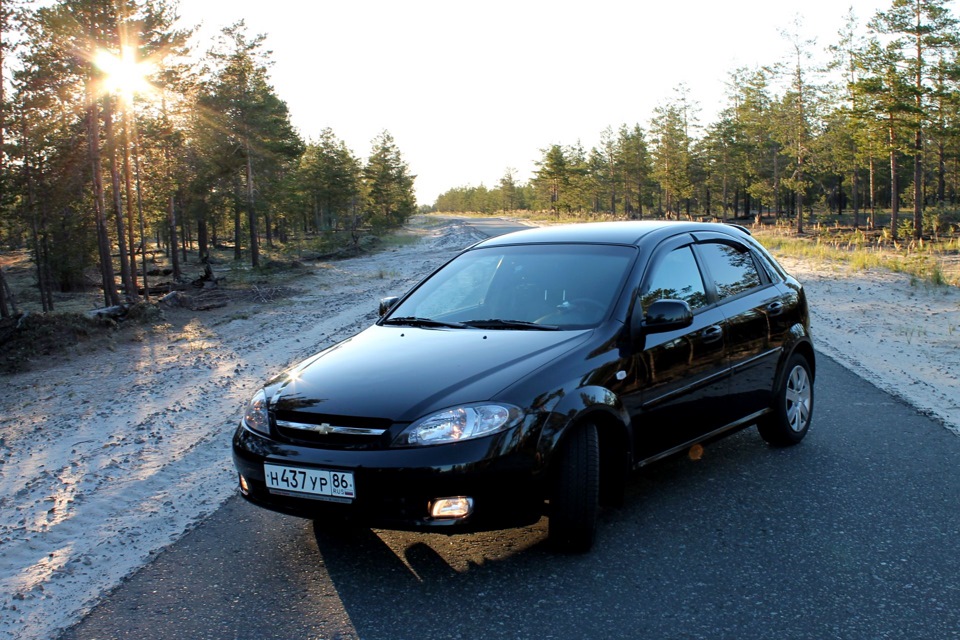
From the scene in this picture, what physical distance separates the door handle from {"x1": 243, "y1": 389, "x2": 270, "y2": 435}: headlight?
2.69 meters

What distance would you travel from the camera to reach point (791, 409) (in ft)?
19.0

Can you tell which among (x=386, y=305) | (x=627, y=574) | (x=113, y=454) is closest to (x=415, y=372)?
(x=627, y=574)

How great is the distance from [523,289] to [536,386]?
1356 millimetres

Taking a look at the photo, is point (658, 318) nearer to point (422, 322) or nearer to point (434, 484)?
point (422, 322)

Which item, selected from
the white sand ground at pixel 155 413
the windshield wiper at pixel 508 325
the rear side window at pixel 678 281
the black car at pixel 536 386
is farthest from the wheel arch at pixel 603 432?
the white sand ground at pixel 155 413

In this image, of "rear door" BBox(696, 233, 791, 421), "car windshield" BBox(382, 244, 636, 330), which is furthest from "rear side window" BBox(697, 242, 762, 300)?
"car windshield" BBox(382, 244, 636, 330)

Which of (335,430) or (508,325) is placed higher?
(508,325)

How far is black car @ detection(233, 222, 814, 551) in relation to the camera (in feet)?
11.5

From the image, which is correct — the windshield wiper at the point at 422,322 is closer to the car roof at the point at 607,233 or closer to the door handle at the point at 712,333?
the car roof at the point at 607,233

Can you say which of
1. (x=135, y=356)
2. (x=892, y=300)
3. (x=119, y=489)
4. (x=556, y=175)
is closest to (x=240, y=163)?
(x=135, y=356)

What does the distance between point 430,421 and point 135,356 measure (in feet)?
39.9

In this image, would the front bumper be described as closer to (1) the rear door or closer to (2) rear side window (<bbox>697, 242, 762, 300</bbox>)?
(1) the rear door

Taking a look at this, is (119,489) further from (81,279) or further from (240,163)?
(81,279)

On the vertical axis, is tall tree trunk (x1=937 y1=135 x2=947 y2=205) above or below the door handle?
above
